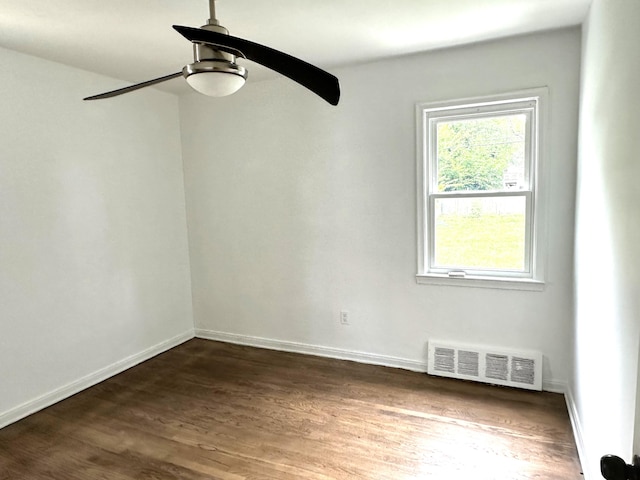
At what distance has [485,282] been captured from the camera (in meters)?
2.99

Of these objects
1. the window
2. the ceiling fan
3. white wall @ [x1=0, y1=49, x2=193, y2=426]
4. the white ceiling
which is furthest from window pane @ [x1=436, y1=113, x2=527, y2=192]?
white wall @ [x1=0, y1=49, x2=193, y2=426]

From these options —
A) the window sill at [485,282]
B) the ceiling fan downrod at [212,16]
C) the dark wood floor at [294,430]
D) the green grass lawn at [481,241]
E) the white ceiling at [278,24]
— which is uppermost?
the white ceiling at [278,24]

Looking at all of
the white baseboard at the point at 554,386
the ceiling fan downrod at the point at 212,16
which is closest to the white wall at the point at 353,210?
the white baseboard at the point at 554,386

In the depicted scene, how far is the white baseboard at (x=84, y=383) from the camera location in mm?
2717

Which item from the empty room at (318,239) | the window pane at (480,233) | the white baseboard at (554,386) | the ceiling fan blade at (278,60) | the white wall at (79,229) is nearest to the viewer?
the ceiling fan blade at (278,60)

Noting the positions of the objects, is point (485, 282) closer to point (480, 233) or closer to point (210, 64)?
point (480, 233)

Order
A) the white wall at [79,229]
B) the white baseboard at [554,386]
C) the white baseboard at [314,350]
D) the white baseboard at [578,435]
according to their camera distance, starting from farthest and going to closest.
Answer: the white baseboard at [314,350] → the white baseboard at [554,386] → the white wall at [79,229] → the white baseboard at [578,435]

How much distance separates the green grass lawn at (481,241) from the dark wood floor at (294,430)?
941mm

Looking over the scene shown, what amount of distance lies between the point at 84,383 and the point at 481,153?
3611mm

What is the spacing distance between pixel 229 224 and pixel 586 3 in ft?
10.5

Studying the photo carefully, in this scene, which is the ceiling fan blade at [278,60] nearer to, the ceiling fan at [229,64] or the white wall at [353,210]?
the ceiling fan at [229,64]

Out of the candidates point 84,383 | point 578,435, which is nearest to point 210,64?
point 578,435

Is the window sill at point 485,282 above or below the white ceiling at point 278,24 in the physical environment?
below

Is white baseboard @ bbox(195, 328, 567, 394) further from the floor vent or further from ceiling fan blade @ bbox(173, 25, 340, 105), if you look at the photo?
ceiling fan blade @ bbox(173, 25, 340, 105)
